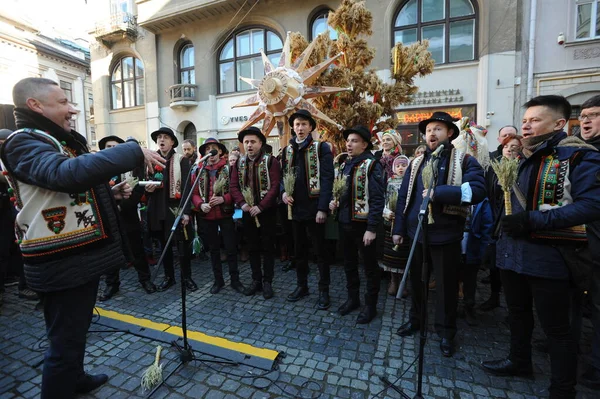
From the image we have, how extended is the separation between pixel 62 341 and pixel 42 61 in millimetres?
34964

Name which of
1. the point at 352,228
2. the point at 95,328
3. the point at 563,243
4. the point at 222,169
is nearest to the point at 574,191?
the point at 563,243

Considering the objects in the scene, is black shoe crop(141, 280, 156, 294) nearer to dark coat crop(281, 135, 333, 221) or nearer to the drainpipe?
dark coat crop(281, 135, 333, 221)

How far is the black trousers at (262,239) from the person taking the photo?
4.47 meters

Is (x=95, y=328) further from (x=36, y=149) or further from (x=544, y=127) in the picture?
(x=544, y=127)

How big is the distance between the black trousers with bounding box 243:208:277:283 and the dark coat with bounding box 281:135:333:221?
46 cm

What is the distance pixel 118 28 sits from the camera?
53.5 feet

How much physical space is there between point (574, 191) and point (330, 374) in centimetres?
243

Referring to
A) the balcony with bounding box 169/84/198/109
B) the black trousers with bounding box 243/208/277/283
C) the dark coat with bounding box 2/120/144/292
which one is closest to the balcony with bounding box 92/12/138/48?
the balcony with bounding box 169/84/198/109

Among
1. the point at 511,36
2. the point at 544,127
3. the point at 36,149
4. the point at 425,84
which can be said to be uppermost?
the point at 511,36

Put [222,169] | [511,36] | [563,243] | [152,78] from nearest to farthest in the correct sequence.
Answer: [563,243] → [222,169] → [511,36] → [152,78]

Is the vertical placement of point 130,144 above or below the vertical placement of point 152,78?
below

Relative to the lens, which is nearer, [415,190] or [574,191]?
[574,191]

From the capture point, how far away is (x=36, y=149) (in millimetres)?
1924

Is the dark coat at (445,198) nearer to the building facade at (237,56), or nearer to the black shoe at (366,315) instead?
the black shoe at (366,315)
